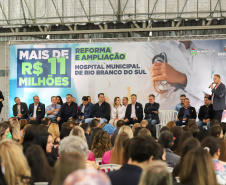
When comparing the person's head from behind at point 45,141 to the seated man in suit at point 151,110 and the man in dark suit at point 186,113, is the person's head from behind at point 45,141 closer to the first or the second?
the man in dark suit at point 186,113

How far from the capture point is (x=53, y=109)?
1437 centimetres

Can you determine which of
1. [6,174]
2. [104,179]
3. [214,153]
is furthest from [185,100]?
[104,179]

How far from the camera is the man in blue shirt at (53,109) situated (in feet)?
46.5

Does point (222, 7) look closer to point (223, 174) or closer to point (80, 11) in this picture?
point (80, 11)

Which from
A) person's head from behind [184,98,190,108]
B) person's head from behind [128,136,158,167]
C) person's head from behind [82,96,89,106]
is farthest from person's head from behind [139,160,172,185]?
person's head from behind [82,96,89,106]

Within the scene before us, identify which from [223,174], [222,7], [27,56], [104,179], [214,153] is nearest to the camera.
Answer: [104,179]

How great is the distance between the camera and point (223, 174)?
14.6 ft

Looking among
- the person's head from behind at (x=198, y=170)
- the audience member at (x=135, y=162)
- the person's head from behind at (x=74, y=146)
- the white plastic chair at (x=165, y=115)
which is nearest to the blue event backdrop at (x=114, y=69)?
the white plastic chair at (x=165, y=115)

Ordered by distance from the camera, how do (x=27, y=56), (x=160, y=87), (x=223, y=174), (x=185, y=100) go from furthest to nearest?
(x=27, y=56) → (x=160, y=87) → (x=185, y=100) → (x=223, y=174)

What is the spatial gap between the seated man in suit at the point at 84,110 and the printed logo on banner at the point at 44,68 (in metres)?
1.30

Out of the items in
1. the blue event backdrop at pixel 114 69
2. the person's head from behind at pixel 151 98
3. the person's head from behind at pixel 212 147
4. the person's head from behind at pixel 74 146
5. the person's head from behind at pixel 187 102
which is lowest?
the person's head from behind at pixel 212 147

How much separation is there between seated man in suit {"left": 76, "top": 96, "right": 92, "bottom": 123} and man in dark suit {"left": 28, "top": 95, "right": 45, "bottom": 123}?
1141 mm

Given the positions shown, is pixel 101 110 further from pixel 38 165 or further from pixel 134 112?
pixel 38 165

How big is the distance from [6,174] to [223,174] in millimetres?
2087
